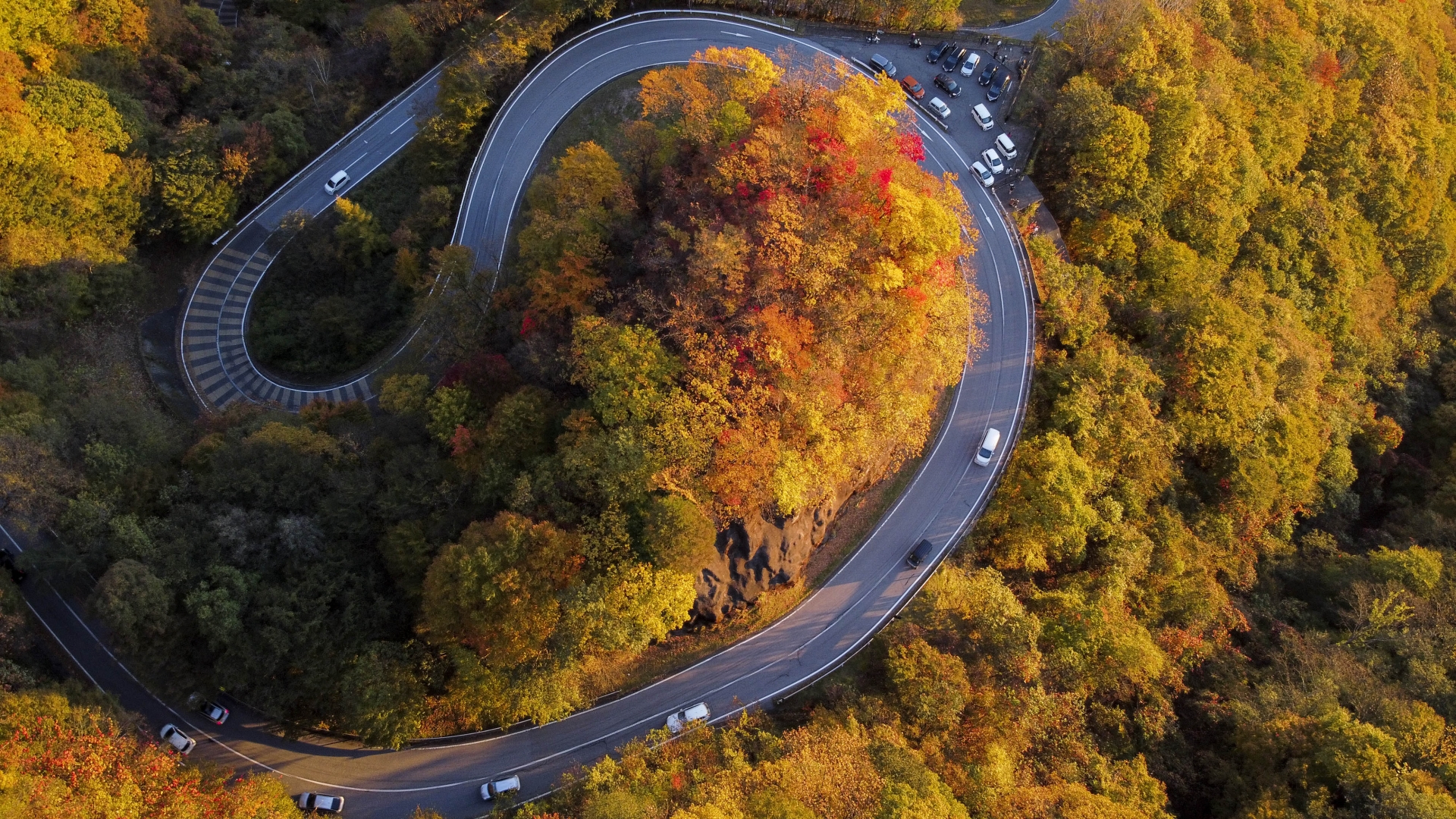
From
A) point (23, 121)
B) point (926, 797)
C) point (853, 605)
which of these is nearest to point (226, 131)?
point (23, 121)

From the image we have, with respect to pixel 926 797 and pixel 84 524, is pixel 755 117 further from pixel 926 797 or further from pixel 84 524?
pixel 84 524

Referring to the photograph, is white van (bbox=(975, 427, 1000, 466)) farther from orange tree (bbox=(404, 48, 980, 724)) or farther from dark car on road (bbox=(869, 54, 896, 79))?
dark car on road (bbox=(869, 54, 896, 79))

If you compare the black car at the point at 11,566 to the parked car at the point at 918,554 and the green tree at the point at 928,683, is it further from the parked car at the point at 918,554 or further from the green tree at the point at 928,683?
the parked car at the point at 918,554

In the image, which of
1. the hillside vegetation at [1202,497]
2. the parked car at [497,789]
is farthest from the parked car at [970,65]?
the parked car at [497,789]

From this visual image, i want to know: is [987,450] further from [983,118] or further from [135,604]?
[135,604]

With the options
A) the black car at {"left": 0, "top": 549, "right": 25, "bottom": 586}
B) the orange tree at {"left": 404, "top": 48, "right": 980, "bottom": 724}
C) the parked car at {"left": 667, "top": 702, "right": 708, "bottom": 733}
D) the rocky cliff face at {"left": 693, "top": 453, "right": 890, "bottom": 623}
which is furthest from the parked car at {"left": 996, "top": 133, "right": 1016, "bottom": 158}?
the black car at {"left": 0, "top": 549, "right": 25, "bottom": 586}

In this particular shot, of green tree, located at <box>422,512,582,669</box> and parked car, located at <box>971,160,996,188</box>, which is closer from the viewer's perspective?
green tree, located at <box>422,512,582,669</box>
